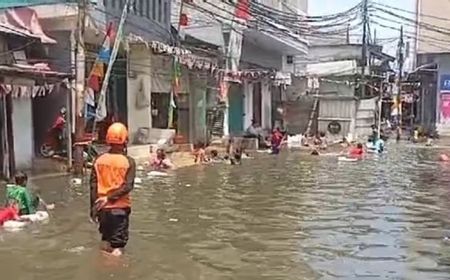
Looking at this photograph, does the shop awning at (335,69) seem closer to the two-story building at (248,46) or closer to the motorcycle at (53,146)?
the two-story building at (248,46)

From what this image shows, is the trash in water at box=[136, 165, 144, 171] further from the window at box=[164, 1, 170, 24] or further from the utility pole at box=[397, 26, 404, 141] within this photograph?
the utility pole at box=[397, 26, 404, 141]

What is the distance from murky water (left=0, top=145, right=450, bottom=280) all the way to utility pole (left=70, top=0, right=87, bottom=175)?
99 centimetres

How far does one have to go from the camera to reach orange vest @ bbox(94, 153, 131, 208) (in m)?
8.54

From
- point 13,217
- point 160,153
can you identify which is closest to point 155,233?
point 13,217

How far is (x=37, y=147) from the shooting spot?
21.3 meters

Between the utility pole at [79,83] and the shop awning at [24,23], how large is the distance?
1.80 meters

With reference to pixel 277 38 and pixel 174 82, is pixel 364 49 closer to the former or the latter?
pixel 277 38

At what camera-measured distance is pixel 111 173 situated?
8555 millimetres

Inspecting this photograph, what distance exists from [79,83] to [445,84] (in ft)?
105

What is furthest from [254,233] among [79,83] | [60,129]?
[60,129]

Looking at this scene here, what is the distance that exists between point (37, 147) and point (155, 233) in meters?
11.2

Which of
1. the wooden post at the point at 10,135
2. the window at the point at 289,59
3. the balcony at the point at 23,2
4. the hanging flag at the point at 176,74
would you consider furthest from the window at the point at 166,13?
the window at the point at 289,59

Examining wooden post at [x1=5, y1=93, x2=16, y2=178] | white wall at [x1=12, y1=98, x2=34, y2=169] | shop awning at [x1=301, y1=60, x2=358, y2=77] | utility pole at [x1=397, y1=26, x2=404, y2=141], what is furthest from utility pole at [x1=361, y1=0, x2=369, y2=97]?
wooden post at [x1=5, y1=93, x2=16, y2=178]

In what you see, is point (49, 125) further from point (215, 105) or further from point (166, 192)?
point (215, 105)
